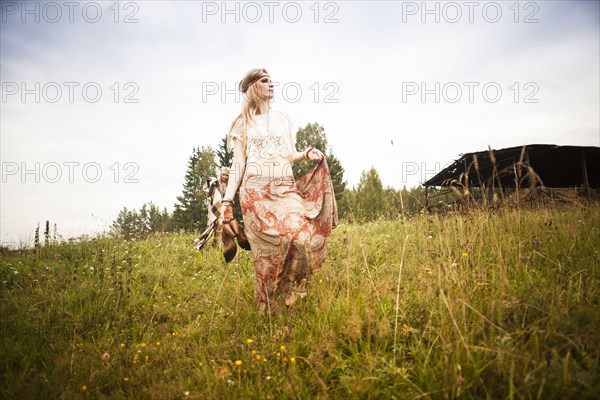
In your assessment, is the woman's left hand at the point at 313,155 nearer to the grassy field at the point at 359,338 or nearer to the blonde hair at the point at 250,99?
the blonde hair at the point at 250,99

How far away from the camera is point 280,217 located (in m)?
2.71

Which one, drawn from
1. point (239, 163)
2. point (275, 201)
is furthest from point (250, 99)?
point (275, 201)

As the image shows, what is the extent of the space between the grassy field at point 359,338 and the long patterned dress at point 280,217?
28 cm

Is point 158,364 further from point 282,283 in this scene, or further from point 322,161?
point 322,161

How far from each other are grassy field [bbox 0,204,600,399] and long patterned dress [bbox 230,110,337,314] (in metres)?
0.28

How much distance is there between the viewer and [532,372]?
1.48m

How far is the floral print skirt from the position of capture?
264cm

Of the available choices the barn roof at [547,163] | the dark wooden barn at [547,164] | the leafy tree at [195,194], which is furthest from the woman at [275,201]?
the leafy tree at [195,194]

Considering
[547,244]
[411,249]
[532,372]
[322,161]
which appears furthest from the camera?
[411,249]

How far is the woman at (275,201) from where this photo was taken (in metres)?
2.67

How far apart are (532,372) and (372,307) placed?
1131 millimetres

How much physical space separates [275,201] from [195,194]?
30.9m

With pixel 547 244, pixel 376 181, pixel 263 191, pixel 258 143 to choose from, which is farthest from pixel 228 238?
→ pixel 376 181

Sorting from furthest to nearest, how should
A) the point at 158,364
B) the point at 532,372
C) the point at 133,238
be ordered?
the point at 133,238 < the point at 158,364 < the point at 532,372
